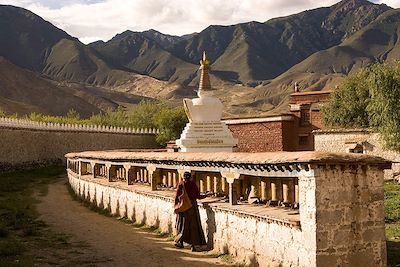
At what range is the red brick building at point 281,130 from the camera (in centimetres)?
3778

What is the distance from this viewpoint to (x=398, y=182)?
27.3 m

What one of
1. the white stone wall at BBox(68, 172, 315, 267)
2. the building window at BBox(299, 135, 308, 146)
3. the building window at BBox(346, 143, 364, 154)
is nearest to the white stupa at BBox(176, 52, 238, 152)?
the white stone wall at BBox(68, 172, 315, 267)

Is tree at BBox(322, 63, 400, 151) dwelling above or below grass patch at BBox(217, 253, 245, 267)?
above

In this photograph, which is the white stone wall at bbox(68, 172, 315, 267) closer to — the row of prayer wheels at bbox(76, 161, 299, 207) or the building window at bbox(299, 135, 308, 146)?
the row of prayer wheels at bbox(76, 161, 299, 207)

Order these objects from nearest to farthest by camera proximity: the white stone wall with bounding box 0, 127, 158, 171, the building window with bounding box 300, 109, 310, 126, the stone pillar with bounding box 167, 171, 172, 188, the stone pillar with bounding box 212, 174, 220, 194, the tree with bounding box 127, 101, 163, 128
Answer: the stone pillar with bounding box 212, 174, 220, 194, the stone pillar with bounding box 167, 171, 172, 188, the building window with bounding box 300, 109, 310, 126, the white stone wall with bounding box 0, 127, 158, 171, the tree with bounding box 127, 101, 163, 128

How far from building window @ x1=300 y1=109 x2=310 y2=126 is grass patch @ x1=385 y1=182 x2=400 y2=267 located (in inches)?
633

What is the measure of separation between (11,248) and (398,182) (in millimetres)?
20378

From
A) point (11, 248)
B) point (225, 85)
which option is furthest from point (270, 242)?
point (225, 85)

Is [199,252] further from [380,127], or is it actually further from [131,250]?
[380,127]

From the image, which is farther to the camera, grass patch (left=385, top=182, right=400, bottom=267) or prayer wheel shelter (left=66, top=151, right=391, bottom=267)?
grass patch (left=385, top=182, right=400, bottom=267)

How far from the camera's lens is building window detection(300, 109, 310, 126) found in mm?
39438

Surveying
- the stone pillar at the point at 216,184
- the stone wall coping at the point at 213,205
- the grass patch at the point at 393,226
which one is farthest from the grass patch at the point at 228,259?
the grass patch at the point at 393,226

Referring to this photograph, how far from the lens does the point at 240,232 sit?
1106cm

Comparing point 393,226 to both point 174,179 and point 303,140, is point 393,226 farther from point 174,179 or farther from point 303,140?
point 303,140
